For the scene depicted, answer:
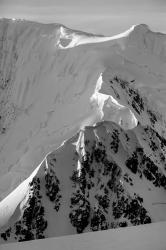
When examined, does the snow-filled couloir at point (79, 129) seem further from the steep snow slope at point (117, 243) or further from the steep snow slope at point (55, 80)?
the steep snow slope at point (117, 243)

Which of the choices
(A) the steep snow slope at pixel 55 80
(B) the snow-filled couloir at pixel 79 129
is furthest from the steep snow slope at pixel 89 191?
(A) the steep snow slope at pixel 55 80

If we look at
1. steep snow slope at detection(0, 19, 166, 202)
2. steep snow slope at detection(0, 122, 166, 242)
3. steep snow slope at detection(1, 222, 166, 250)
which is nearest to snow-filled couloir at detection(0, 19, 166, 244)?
steep snow slope at detection(0, 122, 166, 242)

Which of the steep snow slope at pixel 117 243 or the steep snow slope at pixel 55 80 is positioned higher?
the steep snow slope at pixel 55 80

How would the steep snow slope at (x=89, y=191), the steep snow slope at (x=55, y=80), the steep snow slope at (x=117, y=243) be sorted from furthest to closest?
the steep snow slope at (x=55, y=80) < the steep snow slope at (x=89, y=191) < the steep snow slope at (x=117, y=243)

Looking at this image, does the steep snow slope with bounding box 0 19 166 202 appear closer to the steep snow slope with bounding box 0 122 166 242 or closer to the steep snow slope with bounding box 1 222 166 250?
the steep snow slope with bounding box 0 122 166 242

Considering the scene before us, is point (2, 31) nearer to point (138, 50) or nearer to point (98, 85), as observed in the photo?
point (138, 50)

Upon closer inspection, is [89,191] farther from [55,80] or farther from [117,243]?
[55,80]
